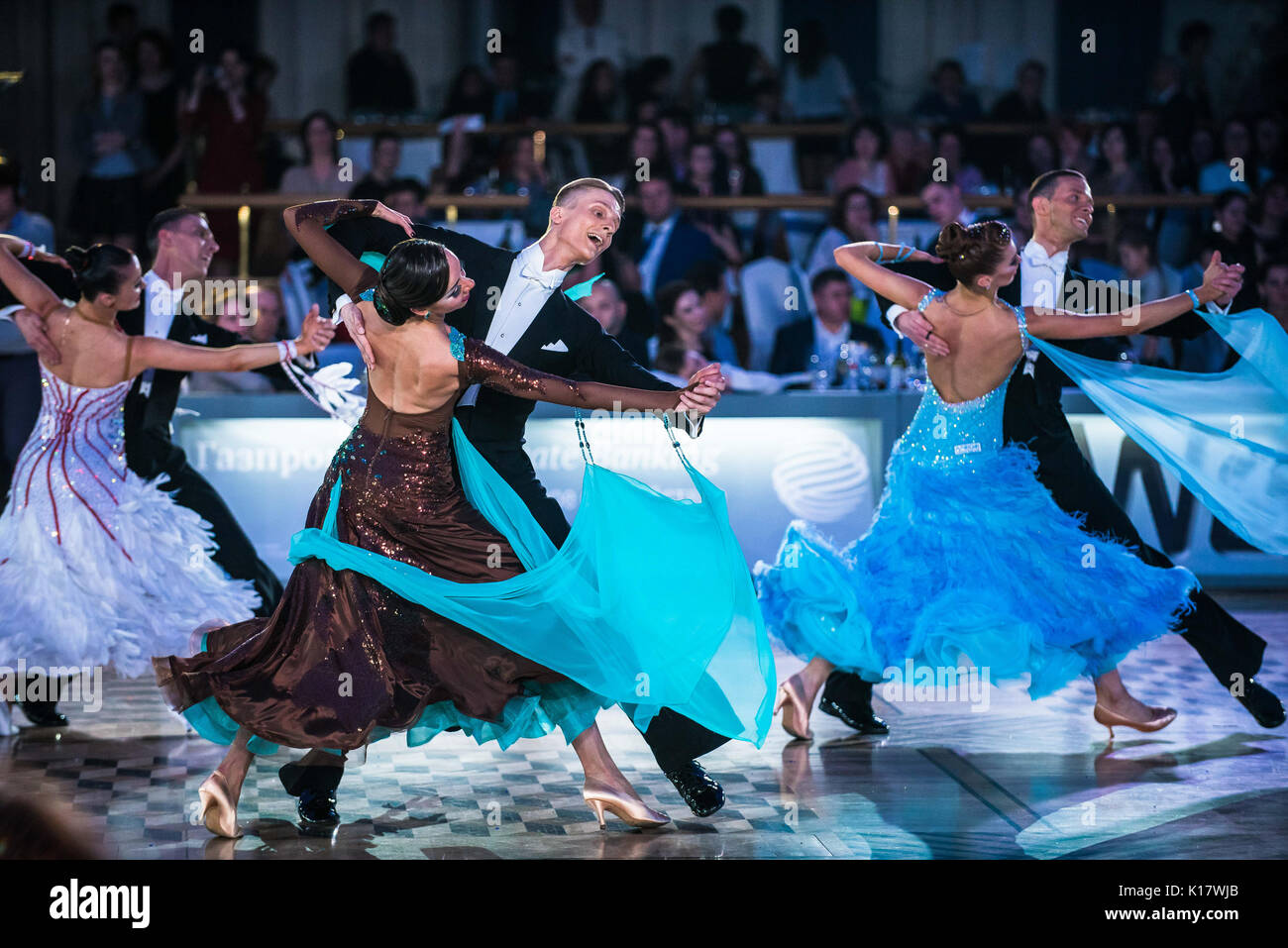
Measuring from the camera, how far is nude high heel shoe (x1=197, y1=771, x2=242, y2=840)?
343 centimetres

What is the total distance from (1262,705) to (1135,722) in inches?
15.0

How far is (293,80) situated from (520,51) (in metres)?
1.61

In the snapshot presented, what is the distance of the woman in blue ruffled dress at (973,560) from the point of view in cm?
421

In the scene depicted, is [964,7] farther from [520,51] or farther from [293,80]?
[293,80]

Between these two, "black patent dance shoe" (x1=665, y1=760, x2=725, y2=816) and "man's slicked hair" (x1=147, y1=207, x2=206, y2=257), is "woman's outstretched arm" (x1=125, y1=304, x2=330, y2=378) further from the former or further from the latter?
"black patent dance shoe" (x1=665, y1=760, x2=725, y2=816)

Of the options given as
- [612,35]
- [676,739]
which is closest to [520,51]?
[612,35]

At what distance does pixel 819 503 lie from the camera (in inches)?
275

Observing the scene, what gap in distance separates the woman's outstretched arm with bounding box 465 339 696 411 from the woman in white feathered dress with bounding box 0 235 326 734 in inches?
38.4

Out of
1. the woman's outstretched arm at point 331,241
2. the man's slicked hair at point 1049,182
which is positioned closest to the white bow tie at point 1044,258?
the man's slicked hair at point 1049,182

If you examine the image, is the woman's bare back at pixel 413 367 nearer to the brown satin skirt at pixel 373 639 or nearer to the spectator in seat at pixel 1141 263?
the brown satin skirt at pixel 373 639

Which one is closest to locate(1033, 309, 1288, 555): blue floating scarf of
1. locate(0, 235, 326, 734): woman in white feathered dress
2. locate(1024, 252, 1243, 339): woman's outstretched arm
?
locate(1024, 252, 1243, 339): woman's outstretched arm

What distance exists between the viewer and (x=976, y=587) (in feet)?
13.8

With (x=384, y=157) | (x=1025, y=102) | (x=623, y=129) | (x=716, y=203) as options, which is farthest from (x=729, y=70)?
(x=384, y=157)

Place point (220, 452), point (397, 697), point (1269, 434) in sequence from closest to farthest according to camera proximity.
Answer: point (397, 697), point (1269, 434), point (220, 452)
